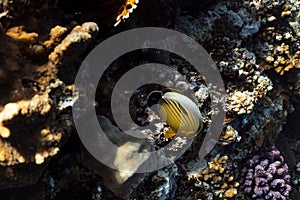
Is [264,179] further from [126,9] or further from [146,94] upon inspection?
[126,9]

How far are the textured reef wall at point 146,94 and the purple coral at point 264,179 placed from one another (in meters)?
0.01

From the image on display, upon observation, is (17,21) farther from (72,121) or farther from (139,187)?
(139,187)

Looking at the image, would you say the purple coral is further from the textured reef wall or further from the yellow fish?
the yellow fish

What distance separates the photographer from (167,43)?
354cm

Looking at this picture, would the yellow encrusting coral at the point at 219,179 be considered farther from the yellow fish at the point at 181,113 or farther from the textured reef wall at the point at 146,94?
the yellow fish at the point at 181,113

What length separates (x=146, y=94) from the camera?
323 centimetres

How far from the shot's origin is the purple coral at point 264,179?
421 centimetres

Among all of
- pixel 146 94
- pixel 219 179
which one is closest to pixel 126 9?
pixel 146 94

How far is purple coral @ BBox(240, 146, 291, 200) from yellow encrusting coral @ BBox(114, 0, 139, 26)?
8.31ft

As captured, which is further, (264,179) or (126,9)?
(264,179)

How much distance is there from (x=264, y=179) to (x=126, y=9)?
2814 mm

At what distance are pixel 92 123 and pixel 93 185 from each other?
1.93ft

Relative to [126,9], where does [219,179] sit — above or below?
below

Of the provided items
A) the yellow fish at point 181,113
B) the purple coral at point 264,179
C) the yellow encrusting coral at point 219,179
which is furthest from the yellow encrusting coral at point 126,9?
the purple coral at point 264,179
